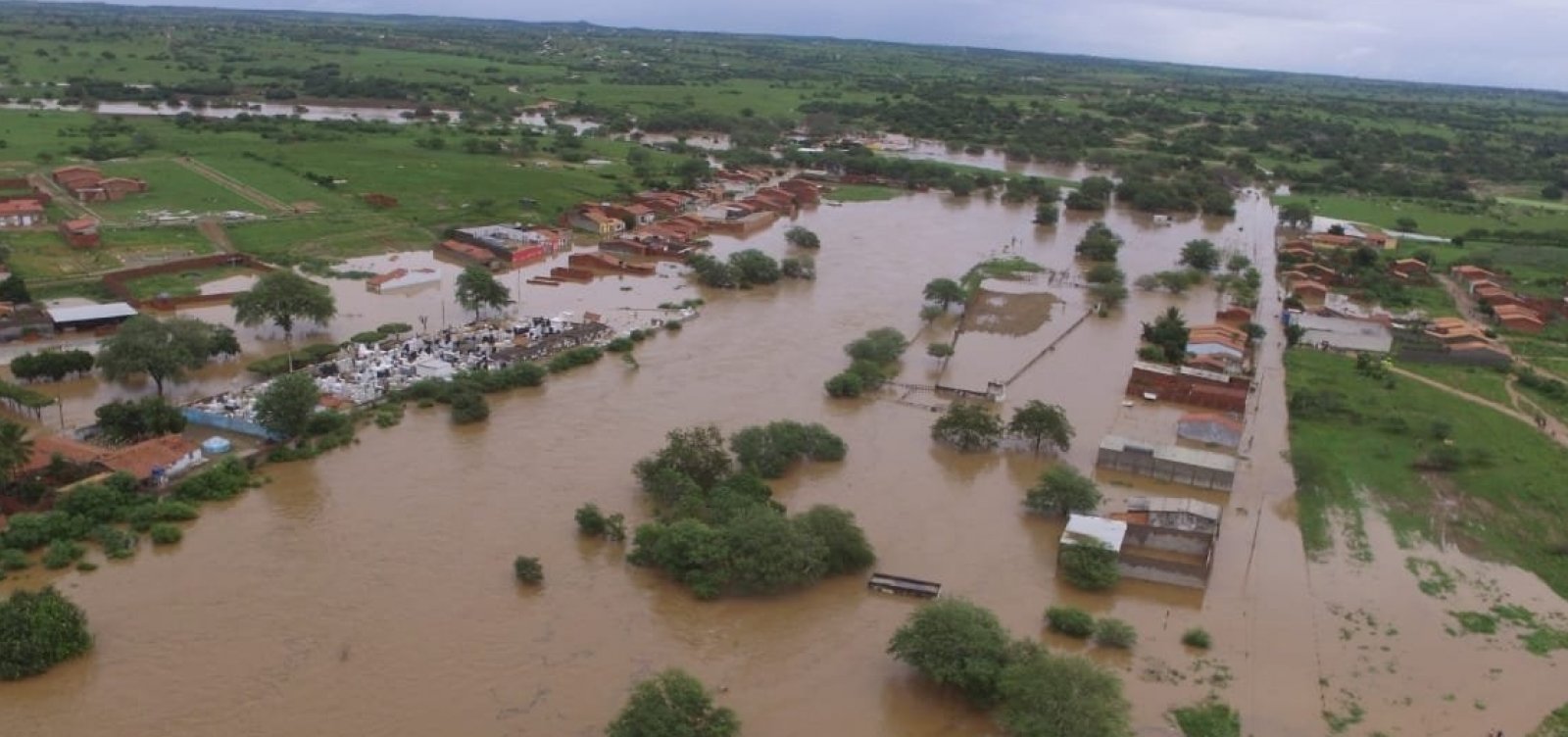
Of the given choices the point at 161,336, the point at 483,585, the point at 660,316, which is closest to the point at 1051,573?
the point at 483,585

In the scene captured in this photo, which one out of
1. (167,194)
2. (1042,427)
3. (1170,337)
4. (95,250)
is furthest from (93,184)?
(1170,337)

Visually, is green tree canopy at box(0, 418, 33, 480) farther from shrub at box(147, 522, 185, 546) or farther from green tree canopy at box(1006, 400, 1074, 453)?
green tree canopy at box(1006, 400, 1074, 453)

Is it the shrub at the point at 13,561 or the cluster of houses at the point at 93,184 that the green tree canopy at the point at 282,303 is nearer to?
the shrub at the point at 13,561

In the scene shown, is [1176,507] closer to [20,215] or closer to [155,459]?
[155,459]

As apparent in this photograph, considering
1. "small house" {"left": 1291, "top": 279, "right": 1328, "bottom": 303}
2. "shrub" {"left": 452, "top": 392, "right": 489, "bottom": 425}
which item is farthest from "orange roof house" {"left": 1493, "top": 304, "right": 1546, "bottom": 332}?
"shrub" {"left": 452, "top": 392, "right": 489, "bottom": 425}

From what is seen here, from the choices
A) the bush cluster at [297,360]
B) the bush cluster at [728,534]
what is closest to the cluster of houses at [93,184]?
the bush cluster at [297,360]

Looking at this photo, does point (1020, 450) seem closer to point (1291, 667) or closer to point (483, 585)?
point (1291, 667)
